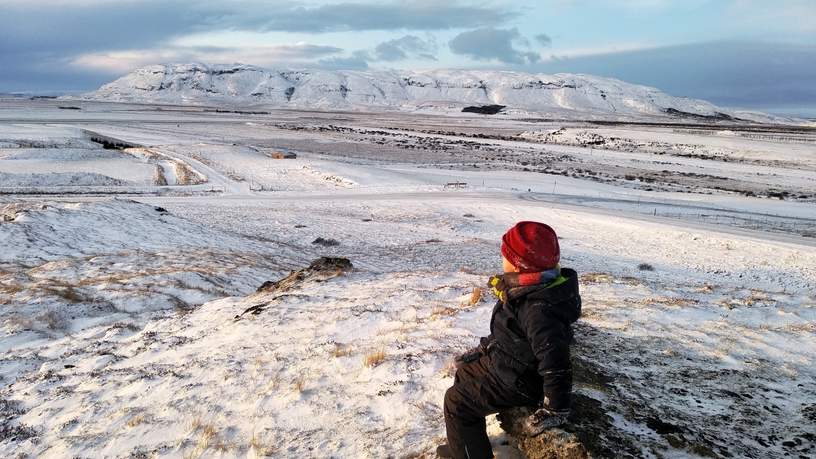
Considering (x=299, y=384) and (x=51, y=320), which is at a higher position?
(x=299, y=384)

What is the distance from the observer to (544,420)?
374 cm

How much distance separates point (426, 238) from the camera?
21016 mm

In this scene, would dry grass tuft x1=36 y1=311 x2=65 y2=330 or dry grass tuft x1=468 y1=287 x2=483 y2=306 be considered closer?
dry grass tuft x1=468 y1=287 x2=483 y2=306

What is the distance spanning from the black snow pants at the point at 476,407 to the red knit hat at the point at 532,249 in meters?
0.80

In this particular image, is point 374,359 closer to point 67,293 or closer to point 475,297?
point 475,297

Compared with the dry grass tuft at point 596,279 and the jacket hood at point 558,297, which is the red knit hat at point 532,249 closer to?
the jacket hood at point 558,297

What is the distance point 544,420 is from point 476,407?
484 mm

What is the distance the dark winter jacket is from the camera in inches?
141

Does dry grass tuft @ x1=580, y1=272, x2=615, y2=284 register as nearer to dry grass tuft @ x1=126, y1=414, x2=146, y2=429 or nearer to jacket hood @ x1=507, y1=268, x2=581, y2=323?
jacket hood @ x1=507, y1=268, x2=581, y2=323

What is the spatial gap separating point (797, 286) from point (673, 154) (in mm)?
53262

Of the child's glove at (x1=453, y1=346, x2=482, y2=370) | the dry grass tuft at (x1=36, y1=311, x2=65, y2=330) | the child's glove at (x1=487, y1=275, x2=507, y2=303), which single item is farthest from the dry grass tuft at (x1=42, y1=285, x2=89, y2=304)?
the child's glove at (x1=487, y1=275, x2=507, y2=303)

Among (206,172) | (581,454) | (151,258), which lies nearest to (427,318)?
(581,454)

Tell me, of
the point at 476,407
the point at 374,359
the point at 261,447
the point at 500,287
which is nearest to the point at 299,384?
the point at 374,359

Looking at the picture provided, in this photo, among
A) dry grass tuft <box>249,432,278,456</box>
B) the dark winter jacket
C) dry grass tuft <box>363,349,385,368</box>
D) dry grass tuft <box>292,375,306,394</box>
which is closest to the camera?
the dark winter jacket
